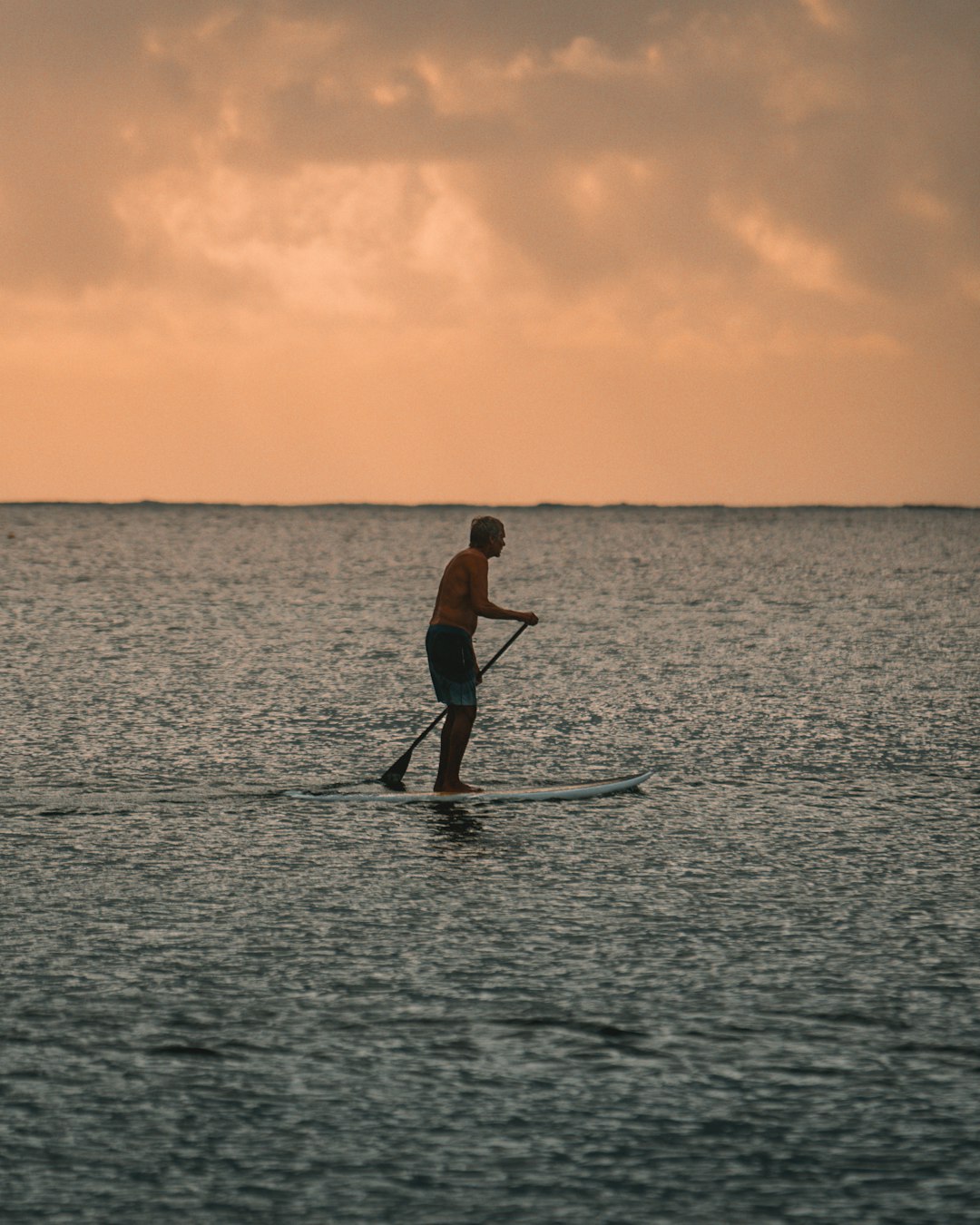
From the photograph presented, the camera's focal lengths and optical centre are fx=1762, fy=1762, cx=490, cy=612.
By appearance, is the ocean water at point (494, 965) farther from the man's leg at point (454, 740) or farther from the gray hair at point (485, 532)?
the gray hair at point (485, 532)

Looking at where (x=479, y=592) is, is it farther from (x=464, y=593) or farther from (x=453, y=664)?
(x=453, y=664)

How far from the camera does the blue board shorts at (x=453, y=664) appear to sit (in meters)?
12.6

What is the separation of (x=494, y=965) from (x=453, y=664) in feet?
16.5

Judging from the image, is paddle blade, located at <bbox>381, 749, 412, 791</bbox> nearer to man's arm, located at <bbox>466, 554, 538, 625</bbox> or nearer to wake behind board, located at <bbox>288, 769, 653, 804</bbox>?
wake behind board, located at <bbox>288, 769, 653, 804</bbox>

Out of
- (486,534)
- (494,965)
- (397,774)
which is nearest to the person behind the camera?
(494,965)

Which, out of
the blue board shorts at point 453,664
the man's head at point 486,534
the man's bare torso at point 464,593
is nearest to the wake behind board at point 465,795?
the blue board shorts at point 453,664

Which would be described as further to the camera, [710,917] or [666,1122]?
[710,917]

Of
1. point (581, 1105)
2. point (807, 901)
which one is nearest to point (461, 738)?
point (807, 901)

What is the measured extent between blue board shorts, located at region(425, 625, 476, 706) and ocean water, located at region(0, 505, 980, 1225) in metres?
1.05

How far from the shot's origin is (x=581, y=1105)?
5895 mm

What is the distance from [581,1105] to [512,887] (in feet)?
11.6

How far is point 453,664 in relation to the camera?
1257cm

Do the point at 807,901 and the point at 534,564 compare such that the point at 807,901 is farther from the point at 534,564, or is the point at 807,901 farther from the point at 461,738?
the point at 534,564

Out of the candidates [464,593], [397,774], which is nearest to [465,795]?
[397,774]
